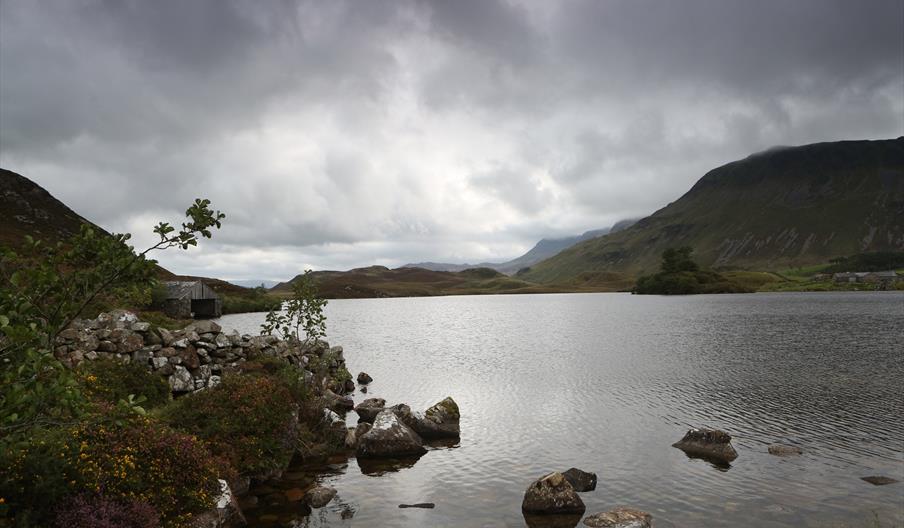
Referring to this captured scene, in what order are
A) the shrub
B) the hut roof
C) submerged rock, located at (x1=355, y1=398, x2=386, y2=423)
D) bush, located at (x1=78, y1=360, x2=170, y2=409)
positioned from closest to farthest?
the shrub < bush, located at (x1=78, y1=360, x2=170, y2=409) < submerged rock, located at (x1=355, y1=398, x2=386, y2=423) < the hut roof

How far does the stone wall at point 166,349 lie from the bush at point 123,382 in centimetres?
162

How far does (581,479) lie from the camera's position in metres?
21.4

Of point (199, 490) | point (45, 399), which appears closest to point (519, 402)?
point (199, 490)

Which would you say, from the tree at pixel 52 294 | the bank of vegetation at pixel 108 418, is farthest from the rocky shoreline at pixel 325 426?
the tree at pixel 52 294

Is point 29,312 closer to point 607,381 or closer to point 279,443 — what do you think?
point 279,443

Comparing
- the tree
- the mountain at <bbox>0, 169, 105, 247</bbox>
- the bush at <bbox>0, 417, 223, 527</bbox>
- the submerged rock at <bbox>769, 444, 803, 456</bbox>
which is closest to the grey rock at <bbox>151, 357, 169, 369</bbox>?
the bush at <bbox>0, 417, 223, 527</bbox>

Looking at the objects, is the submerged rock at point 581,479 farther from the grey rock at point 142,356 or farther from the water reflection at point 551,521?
the grey rock at point 142,356

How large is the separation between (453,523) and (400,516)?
2014mm

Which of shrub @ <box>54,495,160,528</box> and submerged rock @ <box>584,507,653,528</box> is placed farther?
submerged rock @ <box>584,507,653,528</box>

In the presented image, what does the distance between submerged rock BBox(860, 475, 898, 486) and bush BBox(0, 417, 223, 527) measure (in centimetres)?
2509

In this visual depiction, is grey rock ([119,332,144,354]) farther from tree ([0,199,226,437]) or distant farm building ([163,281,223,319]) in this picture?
distant farm building ([163,281,223,319])

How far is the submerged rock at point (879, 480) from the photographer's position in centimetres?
2101

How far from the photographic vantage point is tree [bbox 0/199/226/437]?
288 inches

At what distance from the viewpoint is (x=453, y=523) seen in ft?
59.4
